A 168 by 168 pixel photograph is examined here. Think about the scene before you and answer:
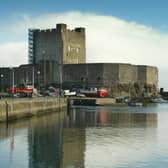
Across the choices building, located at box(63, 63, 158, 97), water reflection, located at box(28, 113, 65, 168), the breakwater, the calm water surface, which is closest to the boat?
building, located at box(63, 63, 158, 97)

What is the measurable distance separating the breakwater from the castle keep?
1860 centimetres

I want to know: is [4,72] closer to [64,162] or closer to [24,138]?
[24,138]

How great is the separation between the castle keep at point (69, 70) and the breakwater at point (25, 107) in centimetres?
1860

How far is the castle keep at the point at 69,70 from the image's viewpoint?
2601 inches

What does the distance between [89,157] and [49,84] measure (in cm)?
5209

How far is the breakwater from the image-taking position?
28.5 m

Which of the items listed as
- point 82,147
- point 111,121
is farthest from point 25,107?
point 82,147

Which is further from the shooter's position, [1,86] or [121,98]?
[1,86]

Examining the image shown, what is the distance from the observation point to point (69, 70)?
6688 centimetres

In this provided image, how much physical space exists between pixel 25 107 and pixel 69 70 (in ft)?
108

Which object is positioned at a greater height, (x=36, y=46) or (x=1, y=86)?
(x=36, y=46)

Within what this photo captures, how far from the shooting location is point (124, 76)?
218ft

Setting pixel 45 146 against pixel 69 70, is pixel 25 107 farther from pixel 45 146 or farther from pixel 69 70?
pixel 69 70

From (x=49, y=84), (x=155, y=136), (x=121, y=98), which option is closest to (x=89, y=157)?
(x=155, y=136)
